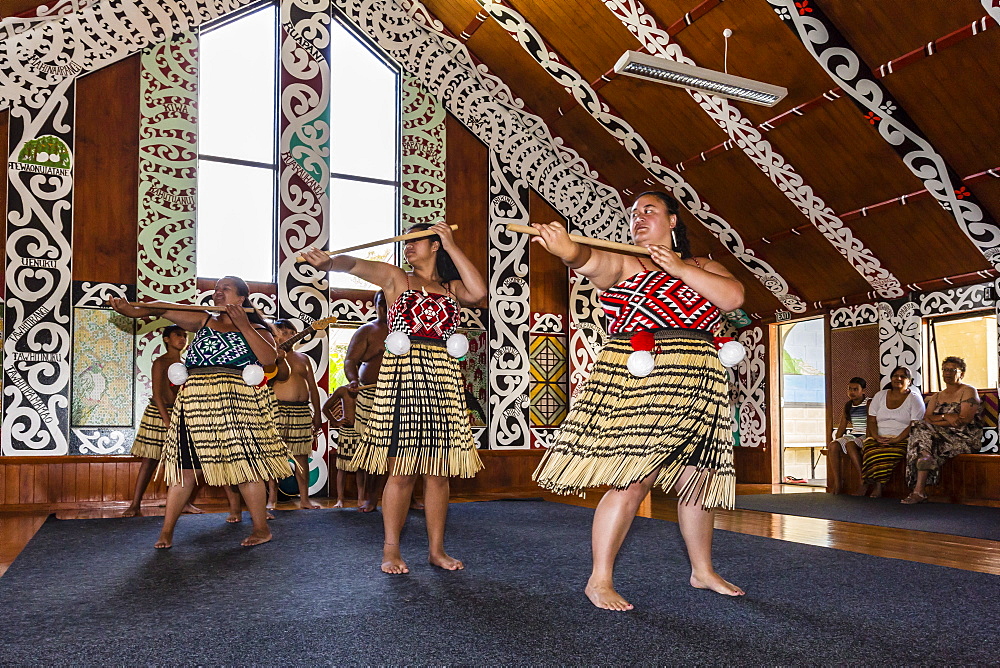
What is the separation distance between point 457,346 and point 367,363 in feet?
7.44

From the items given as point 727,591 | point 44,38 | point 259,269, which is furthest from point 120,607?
point 44,38

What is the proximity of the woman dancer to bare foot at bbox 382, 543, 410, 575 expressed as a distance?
2.93 feet

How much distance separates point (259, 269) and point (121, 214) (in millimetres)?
1127

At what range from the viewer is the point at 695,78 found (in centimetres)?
519

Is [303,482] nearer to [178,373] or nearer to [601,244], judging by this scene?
[178,373]

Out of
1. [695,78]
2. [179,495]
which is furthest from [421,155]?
[179,495]

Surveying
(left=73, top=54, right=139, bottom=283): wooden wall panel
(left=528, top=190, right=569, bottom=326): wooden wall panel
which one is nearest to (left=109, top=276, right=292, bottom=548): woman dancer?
(left=73, top=54, right=139, bottom=283): wooden wall panel

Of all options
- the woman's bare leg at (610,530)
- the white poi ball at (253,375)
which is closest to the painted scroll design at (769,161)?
the white poi ball at (253,375)

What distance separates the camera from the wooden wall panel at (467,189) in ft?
25.9

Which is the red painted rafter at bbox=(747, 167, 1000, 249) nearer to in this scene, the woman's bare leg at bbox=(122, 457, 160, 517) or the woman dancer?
the woman dancer

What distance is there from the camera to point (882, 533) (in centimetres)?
445

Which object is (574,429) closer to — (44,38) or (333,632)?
(333,632)

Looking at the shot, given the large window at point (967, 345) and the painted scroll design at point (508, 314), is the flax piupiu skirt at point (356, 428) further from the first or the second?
the large window at point (967, 345)

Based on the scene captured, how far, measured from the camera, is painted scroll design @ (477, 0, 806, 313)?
7191 millimetres
